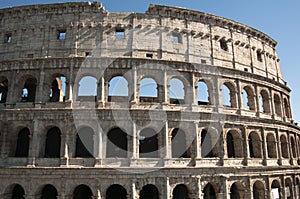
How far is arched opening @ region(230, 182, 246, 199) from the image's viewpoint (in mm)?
18703

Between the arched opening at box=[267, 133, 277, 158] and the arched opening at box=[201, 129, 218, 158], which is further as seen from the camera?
the arched opening at box=[267, 133, 277, 158]

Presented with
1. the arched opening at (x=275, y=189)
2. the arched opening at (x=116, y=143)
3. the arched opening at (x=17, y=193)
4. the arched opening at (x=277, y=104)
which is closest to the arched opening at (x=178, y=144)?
the arched opening at (x=116, y=143)

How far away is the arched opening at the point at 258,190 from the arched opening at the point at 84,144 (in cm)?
1339

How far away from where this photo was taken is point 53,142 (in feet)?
61.7

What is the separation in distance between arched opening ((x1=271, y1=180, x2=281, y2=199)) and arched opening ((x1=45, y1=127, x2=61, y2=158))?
1743cm

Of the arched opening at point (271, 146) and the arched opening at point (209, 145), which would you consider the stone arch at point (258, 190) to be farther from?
the arched opening at point (209, 145)

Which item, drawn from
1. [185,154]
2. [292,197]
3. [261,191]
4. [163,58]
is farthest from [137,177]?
[292,197]

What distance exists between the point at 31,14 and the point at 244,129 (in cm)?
1933

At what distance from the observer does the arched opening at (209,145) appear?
1875cm

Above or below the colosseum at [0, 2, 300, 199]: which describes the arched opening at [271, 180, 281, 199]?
below

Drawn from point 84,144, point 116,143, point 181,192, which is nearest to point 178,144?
point 181,192

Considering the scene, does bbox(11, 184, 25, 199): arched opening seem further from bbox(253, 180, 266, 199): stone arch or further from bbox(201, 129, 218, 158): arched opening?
bbox(253, 180, 266, 199): stone arch

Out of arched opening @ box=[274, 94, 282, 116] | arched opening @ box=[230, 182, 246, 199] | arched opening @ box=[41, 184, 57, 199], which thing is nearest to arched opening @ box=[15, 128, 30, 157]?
arched opening @ box=[41, 184, 57, 199]

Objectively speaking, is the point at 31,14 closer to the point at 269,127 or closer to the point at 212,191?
the point at 212,191
